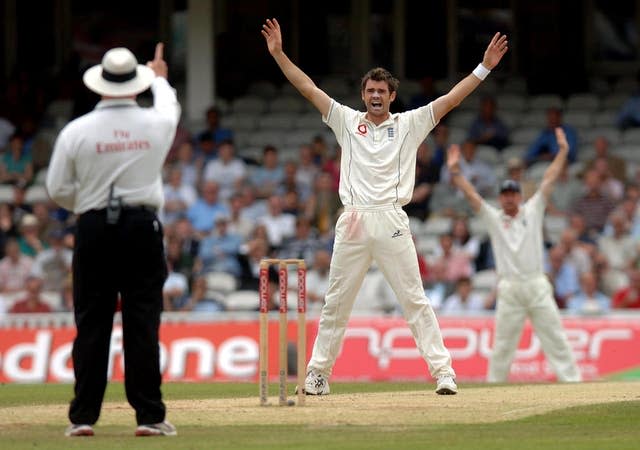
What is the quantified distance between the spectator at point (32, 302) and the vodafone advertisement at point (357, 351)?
3.71 ft

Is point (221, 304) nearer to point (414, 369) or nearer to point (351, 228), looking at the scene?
point (414, 369)

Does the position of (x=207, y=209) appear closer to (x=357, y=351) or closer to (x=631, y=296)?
(x=357, y=351)

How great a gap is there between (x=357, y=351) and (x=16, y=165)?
7.12 m

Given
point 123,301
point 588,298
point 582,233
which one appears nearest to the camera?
point 123,301

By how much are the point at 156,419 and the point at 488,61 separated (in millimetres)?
3862

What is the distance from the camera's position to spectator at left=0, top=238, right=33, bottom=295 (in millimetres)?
19750

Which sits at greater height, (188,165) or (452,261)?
(188,165)

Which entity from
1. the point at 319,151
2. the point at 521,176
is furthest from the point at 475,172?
the point at 319,151

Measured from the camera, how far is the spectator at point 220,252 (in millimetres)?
19500

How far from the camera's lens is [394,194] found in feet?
35.5

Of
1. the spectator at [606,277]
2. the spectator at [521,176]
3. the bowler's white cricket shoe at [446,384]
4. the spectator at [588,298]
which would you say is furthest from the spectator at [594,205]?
the bowler's white cricket shoe at [446,384]

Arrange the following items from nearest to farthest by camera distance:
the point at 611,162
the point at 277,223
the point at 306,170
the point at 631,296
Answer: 1. the point at 631,296
2. the point at 277,223
3. the point at 611,162
4. the point at 306,170

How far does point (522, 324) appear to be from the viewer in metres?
15.2

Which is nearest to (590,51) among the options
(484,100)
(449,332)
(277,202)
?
(484,100)
